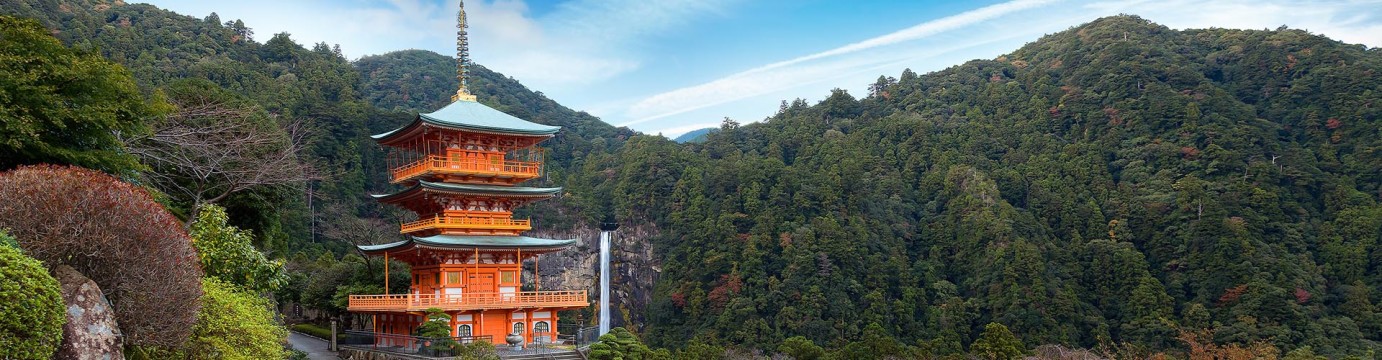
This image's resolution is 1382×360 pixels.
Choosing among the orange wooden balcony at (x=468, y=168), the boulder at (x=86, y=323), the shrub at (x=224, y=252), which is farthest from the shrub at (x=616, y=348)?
the boulder at (x=86, y=323)

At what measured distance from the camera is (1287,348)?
3850 cm

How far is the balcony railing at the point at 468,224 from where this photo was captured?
Result: 24.5m

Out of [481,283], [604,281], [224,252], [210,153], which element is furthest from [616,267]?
[224,252]

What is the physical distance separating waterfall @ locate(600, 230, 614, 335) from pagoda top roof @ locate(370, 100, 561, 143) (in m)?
24.6

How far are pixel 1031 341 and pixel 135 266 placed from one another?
3982 cm

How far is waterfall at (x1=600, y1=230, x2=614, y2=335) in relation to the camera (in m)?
51.5

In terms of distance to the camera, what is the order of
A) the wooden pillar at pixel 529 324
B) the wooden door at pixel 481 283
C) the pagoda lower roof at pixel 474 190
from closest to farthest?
1. the pagoda lower roof at pixel 474 190
2. the wooden door at pixel 481 283
3. the wooden pillar at pixel 529 324

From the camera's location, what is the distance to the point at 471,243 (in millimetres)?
23844

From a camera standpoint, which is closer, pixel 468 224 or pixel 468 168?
pixel 468 224

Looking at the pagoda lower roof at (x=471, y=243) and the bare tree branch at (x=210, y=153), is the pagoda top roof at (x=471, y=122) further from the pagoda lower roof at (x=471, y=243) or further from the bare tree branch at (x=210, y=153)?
the bare tree branch at (x=210, y=153)

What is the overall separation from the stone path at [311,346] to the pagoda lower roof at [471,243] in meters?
2.89

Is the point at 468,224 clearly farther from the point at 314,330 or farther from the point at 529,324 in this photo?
the point at 314,330

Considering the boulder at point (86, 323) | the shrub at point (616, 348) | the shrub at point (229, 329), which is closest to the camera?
the boulder at point (86, 323)

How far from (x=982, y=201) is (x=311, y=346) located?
38.6 m
